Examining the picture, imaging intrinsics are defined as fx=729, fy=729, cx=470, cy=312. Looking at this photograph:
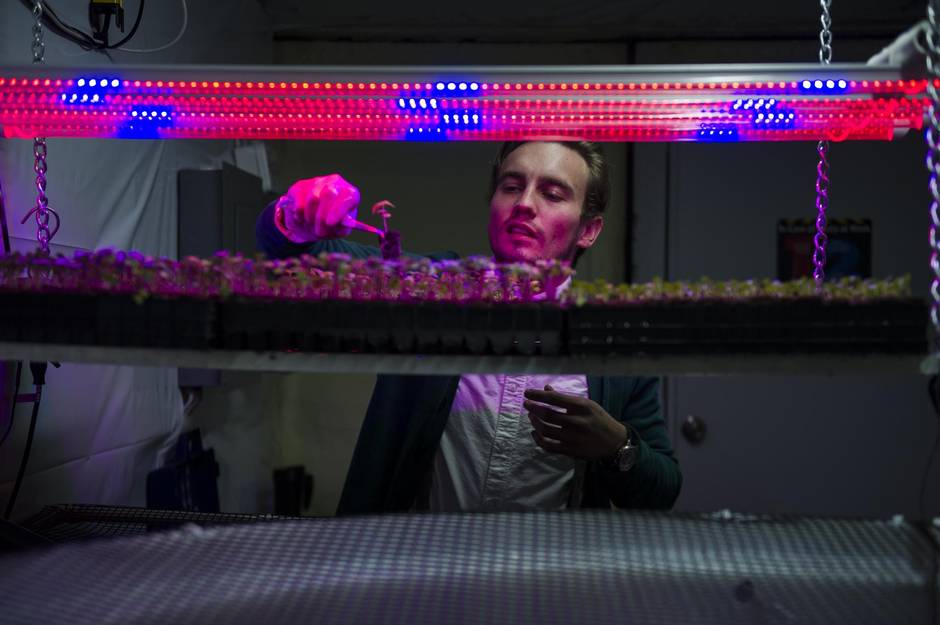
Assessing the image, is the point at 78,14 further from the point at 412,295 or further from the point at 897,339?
the point at 897,339

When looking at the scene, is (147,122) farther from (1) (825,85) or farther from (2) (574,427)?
(1) (825,85)

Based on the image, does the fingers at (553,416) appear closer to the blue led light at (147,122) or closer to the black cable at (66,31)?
the blue led light at (147,122)

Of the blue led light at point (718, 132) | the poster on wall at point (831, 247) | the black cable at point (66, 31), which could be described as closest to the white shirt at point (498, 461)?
the blue led light at point (718, 132)

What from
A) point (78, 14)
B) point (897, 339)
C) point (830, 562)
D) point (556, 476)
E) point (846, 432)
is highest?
point (78, 14)

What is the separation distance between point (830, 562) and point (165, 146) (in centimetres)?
238

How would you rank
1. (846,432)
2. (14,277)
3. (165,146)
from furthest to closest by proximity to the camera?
(846,432) → (165,146) → (14,277)

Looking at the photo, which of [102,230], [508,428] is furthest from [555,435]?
[102,230]

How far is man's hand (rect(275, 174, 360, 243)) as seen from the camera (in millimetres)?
1064

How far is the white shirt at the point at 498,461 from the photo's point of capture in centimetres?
158

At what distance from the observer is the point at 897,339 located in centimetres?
88

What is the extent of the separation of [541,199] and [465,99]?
2.11 ft

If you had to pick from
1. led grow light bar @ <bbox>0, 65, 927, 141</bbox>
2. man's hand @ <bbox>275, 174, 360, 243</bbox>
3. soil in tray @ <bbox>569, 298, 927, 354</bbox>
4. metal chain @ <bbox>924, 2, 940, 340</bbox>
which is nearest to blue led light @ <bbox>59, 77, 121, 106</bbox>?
led grow light bar @ <bbox>0, 65, 927, 141</bbox>

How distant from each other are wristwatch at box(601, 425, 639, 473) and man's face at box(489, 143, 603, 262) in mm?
449

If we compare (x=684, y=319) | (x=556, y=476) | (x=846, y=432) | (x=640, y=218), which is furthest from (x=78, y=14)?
(x=846, y=432)
